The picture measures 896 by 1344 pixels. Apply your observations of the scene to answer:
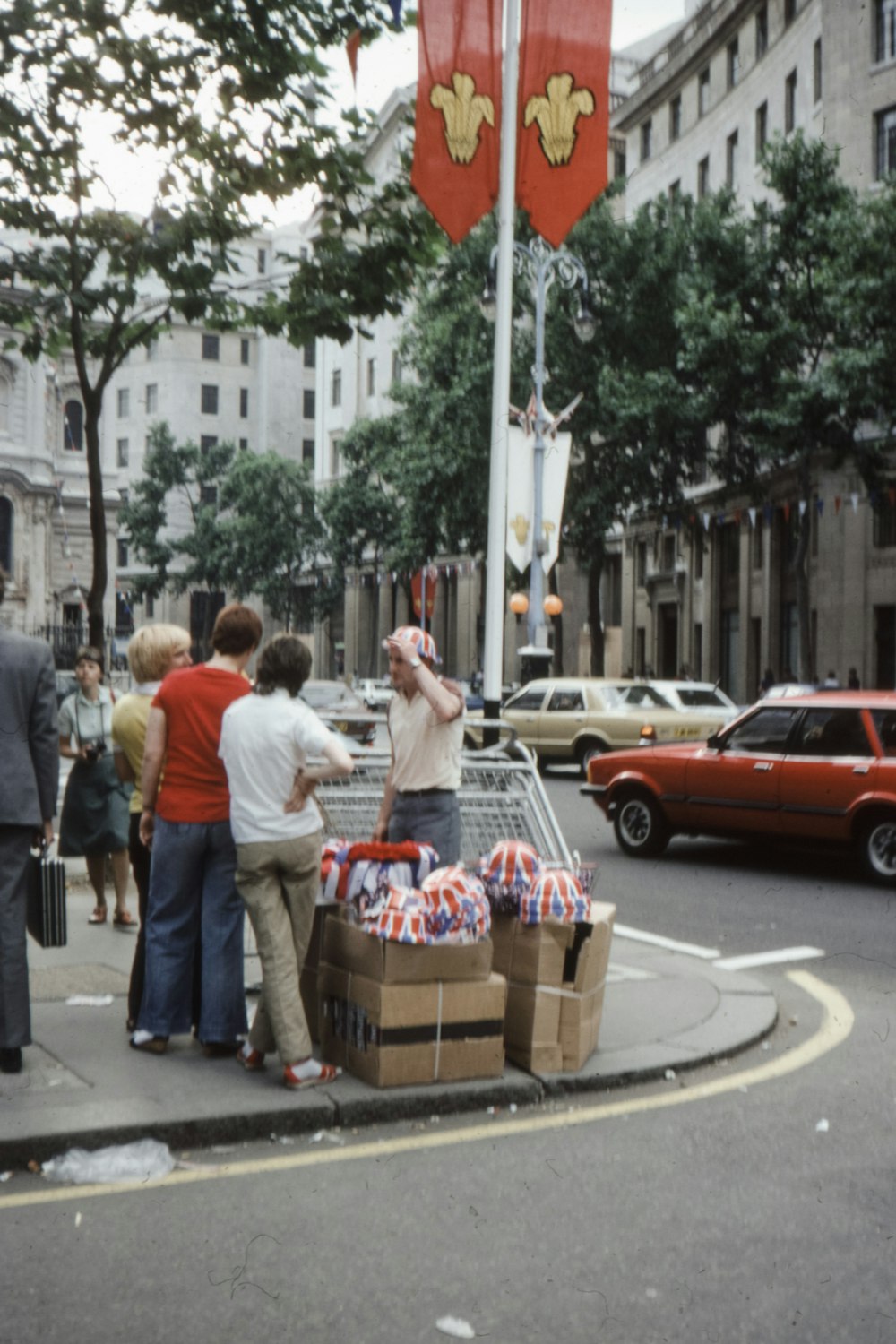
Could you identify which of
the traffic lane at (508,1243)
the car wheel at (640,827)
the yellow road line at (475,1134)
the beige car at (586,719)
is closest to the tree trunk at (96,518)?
the car wheel at (640,827)

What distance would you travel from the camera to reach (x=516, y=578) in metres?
40.6

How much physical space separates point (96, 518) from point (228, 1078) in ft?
22.1

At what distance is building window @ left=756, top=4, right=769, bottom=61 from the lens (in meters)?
43.5

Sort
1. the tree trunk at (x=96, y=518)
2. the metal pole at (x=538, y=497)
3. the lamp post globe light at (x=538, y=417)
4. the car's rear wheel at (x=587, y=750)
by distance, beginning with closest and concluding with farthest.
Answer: the tree trunk at (x=96, y=518) → the car's rear wheel at (x=587, y=750) → the lamp post globe light at (x=538, y=417) → the metal pole at (x=538, y=497)

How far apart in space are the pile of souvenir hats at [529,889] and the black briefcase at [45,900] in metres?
1.70

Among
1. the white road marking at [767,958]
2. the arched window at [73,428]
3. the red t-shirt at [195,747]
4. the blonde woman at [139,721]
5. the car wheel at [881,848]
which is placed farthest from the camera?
the arched window at [73,428]

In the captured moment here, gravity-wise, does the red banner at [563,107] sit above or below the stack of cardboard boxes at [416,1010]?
above

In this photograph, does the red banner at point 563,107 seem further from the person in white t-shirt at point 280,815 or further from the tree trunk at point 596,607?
the tree trunk at point 596,607

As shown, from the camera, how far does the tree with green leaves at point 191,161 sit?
9.18 metres

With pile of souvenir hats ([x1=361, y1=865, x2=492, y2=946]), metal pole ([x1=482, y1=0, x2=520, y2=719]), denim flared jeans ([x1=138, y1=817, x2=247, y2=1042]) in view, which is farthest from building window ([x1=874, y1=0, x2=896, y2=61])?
pile of souvenir hats ([x1=361, y1=865, x2=492, y2=946])

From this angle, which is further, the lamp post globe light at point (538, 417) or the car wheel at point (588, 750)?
the lamp post globe light at point (538, 417)

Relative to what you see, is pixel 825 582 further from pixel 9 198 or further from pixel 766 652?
pixel 9 198

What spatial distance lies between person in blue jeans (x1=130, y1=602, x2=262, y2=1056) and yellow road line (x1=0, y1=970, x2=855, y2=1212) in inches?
46.0

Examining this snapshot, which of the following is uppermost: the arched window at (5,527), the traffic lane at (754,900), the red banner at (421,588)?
the arched window at (5,527)
